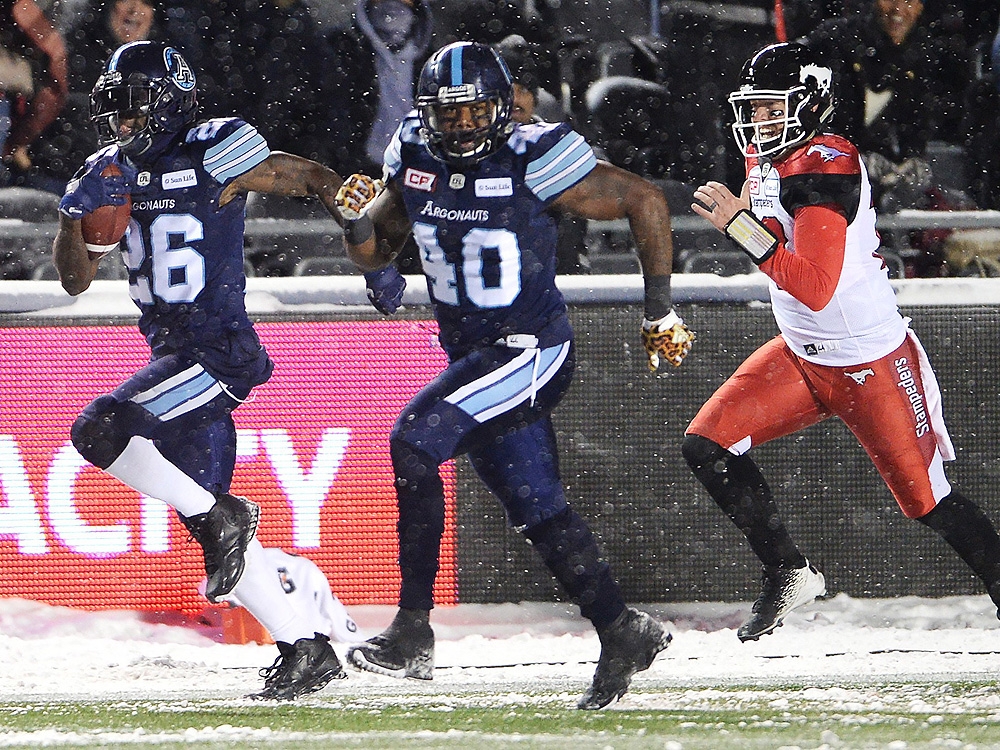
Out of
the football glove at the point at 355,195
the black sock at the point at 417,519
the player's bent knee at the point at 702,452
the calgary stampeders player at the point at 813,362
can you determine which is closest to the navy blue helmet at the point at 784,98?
the calgary stampeders player at the point at 813,362

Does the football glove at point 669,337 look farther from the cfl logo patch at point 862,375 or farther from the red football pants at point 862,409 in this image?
the cfl logo patch at point 862,375

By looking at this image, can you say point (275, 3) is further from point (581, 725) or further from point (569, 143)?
point (581, 725)

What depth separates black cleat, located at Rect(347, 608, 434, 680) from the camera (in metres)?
3.43

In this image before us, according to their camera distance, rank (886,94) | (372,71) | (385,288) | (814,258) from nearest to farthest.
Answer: (814,258)
(385,288)
(886,94)
(372,71)

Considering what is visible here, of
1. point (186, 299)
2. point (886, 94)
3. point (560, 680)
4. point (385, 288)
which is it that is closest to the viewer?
point (186, 299)

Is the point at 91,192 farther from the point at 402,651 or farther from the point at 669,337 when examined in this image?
the point at 669,337

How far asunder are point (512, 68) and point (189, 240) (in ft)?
5.22

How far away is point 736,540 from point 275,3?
2.51 m

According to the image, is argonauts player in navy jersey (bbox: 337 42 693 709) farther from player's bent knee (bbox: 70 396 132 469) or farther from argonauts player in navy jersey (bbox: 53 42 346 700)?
player's bent knee (bbox: 70 396 132 469)

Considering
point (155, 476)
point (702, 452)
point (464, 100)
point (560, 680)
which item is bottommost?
point (560, 680)

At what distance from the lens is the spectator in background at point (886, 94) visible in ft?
15.7

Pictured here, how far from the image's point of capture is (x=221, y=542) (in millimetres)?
3682

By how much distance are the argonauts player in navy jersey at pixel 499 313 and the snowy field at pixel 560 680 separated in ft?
0.76

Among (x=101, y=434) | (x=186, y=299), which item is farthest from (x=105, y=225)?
(x=101, y=434)
